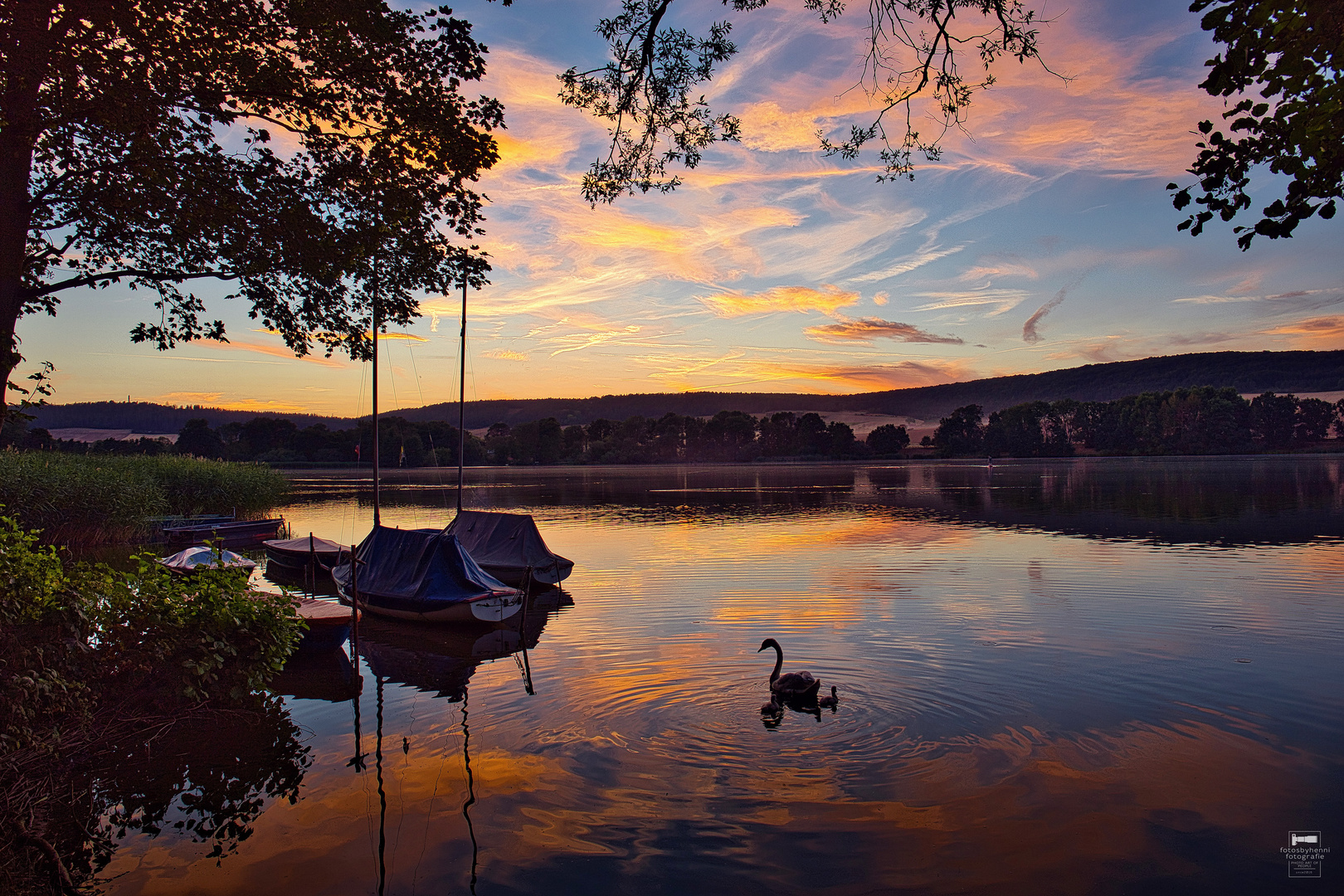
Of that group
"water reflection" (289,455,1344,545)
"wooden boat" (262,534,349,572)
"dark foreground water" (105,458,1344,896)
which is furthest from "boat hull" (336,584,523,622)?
"water reflection" (289,455,1344,545)

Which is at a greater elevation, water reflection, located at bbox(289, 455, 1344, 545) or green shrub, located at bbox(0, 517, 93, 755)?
green shrub, located at bbox(0, 517, 93, 755)

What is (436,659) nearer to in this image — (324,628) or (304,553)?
(324,628)

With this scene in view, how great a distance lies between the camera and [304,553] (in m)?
35.3

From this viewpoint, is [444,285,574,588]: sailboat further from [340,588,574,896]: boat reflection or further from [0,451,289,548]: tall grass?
[0,451,289,548]: tall grass

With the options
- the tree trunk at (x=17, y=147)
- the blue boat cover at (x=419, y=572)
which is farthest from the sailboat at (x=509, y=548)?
the tree trunk at (x=17, y=147)

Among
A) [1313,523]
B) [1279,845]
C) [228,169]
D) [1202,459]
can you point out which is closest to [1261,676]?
[1279,845]

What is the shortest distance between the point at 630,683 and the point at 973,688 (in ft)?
23.6

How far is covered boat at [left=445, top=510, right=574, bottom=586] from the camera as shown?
1217 inches

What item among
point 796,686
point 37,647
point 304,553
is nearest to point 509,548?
point 304,553

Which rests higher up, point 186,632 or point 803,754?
point 186,632

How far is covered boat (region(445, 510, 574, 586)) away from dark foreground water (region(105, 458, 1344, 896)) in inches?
112

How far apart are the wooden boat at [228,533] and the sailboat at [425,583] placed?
17876 millimetres

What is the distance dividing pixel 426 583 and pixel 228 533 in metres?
27.1

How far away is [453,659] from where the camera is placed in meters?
20.5
